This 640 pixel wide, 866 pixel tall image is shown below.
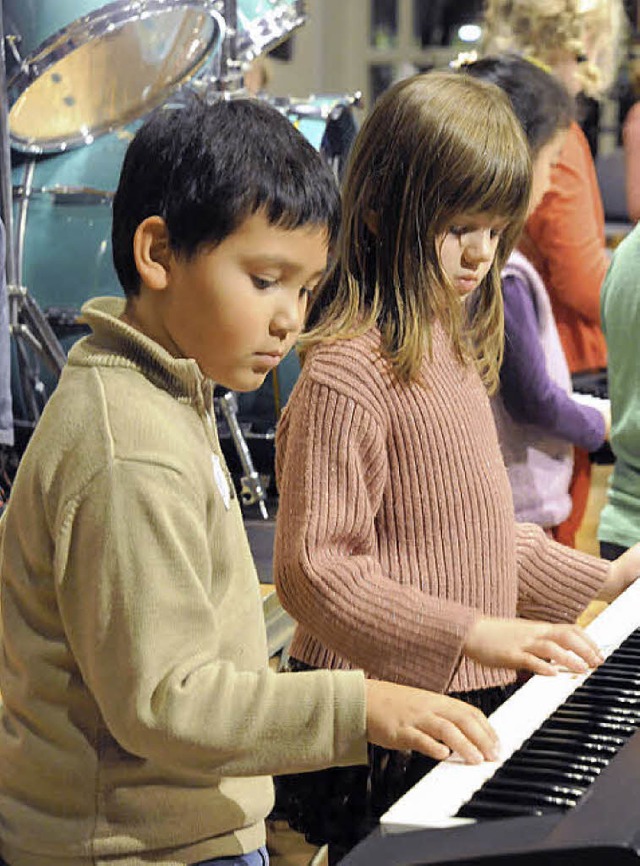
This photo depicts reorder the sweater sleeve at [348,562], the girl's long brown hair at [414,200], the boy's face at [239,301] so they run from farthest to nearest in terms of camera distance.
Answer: the girl's long brown hair at [414,200]
the sweater sleeve at [348,562]
the boy's face at [239,301]

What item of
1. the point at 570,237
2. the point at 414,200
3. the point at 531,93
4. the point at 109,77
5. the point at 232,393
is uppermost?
the point at 414,200

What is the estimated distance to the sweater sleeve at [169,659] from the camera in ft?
3.40

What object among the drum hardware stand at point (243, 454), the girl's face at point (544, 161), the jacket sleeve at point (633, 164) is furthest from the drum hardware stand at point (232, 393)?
the girl's face at point (544, 161)

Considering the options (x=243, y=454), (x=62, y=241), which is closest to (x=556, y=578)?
(x=243, y=454)

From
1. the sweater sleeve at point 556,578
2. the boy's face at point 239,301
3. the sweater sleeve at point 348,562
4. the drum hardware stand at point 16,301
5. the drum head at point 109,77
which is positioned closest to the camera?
the boy's face at point 239,301

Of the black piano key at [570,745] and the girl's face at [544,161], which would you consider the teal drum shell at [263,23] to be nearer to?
the girl's face at [544,161]

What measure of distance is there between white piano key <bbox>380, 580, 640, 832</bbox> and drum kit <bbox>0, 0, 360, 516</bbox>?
82.9 inches

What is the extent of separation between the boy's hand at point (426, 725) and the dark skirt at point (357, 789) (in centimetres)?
43

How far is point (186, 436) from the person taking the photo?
3.70 ft

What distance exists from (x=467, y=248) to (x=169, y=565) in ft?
2.08

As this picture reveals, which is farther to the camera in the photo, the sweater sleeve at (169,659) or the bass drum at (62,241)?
the bass drum at (62,241)

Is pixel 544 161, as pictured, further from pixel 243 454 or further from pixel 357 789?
pixel 243 454

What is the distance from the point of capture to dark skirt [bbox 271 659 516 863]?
1.56 metres

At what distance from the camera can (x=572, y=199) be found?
3053 mm
